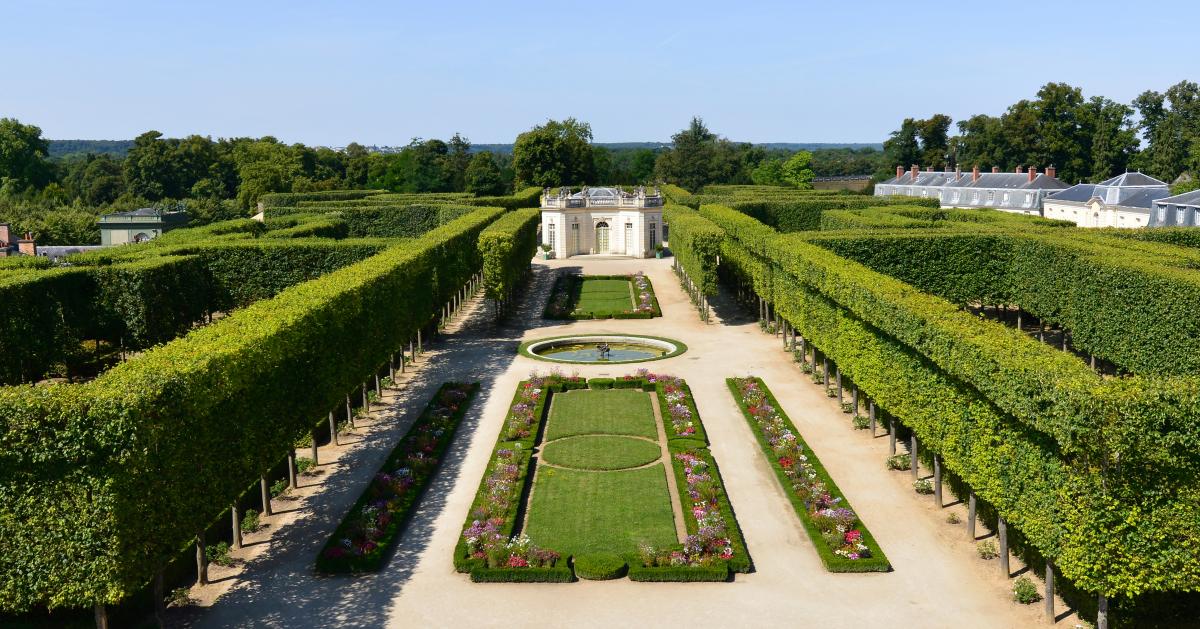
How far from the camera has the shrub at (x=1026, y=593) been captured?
20.3 meters

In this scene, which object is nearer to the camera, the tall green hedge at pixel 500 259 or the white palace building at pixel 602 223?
the tall green hedge at pixel 500 259

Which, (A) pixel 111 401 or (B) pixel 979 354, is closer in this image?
(A) pixel 111 401

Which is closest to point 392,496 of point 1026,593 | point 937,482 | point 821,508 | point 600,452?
point 600,452

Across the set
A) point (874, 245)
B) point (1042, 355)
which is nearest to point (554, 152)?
point (874, 245)

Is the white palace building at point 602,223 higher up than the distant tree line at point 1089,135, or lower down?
A: lower down

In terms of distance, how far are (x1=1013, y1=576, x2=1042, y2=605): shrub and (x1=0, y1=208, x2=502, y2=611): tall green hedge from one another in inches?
719

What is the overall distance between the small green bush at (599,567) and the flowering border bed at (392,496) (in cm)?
501

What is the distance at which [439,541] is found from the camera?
24.0 m

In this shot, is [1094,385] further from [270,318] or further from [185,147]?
[185,147]

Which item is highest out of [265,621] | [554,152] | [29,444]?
[554,152]

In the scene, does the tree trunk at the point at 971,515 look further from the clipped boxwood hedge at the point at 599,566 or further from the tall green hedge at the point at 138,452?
the tall green hedge at the point at 138,452

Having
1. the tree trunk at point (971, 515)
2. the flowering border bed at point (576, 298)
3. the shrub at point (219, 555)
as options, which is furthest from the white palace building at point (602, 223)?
the shrub at point (219, 555)

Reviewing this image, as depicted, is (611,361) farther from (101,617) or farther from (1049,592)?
(101,617)

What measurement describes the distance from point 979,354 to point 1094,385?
3.63 metres
